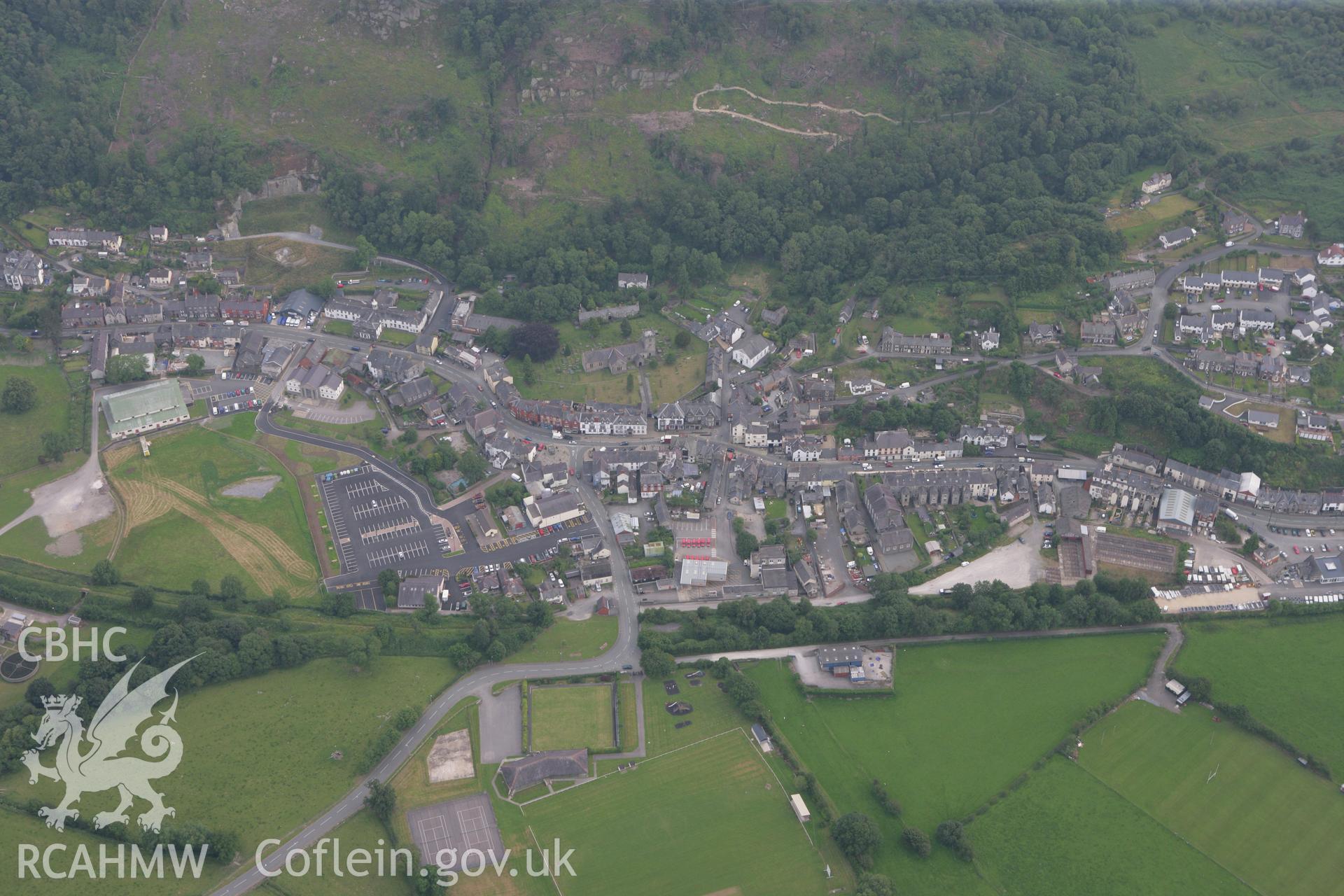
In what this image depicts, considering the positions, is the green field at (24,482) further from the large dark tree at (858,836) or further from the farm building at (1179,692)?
the farm building at (1179,692)

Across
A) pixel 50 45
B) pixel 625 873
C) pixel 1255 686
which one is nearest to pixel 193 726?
pixel 625 873

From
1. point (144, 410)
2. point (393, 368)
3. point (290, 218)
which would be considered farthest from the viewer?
point (290, 218)

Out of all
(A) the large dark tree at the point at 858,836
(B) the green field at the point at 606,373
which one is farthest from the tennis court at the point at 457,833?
(B) the green field at the point at 606,373

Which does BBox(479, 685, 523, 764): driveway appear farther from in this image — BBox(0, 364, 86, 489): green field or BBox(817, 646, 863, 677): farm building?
BBox(0, 364, 86, 489): green field

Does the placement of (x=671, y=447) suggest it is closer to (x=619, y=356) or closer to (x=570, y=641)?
(x=619, y=356)

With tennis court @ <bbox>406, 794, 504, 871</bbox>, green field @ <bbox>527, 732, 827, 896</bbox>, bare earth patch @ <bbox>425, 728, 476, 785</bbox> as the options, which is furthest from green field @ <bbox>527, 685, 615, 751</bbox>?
tennis court @ <bbox>406, 794, 504, 871</bbox>

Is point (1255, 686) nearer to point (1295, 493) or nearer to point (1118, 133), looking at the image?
point (1295, 493)

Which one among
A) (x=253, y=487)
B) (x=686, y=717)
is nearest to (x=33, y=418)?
(x=253, y=487)
